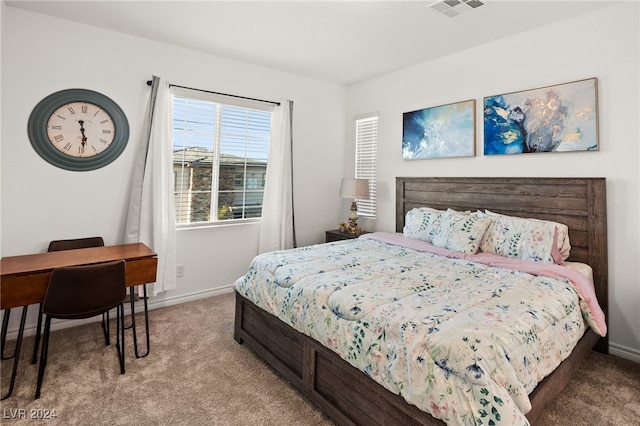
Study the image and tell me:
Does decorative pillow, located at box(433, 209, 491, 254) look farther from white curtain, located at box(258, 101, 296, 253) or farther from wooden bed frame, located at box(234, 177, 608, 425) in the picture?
white curtain, located at box(258, 101, 296, 253)

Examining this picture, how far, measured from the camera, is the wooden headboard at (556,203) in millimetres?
2588

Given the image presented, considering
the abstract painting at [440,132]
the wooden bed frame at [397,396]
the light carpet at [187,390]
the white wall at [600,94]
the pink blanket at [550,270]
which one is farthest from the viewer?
the abstract painting at [440,132]

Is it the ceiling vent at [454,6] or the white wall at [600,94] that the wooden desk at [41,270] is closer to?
the ceiling vent at [454,6]

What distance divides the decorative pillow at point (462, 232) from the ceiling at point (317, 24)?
1686mm

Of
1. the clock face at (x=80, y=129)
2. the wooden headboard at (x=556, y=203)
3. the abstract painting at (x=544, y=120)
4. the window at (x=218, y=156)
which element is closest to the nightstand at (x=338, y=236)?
the window at (x=218, y=156)

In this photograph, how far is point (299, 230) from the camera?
449 centimetres

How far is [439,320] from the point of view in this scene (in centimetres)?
154

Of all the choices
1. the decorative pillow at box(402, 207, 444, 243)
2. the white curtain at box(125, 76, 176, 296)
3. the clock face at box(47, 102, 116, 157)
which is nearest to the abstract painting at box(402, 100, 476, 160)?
the decorative pillow at box(402, 207, 444, 243)

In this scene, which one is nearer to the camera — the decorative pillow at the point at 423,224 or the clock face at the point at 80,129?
the clock face at the point at 80,129

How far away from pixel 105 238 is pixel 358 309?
2.66m

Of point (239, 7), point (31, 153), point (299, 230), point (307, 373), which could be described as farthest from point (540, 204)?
point (31, 153)

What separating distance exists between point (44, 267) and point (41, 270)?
0.06m

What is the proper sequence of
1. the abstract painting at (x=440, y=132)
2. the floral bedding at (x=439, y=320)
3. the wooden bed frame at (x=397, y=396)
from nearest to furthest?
the floral bedding at (x=439, y=320) → the wooden bed frame at (x=397, y=396) → the abstract painting at (x=440, y=132)

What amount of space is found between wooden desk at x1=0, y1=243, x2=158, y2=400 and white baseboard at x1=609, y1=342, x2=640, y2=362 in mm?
3610
